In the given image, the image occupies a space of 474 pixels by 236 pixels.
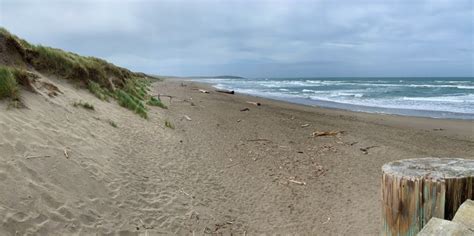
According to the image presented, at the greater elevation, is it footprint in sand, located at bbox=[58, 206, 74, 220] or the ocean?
footprint in sand, located at bbox=[58, 206, 74, 220]

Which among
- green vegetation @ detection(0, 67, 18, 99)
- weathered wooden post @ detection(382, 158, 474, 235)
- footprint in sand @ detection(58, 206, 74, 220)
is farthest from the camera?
green vegetation @ detection(0, 67, 18, 99)

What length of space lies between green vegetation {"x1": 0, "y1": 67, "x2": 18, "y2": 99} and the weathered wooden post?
6531mm

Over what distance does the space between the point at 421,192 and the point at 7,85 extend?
679 centimetres

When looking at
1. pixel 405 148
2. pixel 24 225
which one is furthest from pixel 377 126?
pixel 24 225

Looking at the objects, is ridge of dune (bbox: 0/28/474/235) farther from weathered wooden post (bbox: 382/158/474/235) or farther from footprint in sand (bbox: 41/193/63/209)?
weathered wooden post (bbox: 382/158/474/235)

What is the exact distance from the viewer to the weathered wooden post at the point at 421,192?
200cm

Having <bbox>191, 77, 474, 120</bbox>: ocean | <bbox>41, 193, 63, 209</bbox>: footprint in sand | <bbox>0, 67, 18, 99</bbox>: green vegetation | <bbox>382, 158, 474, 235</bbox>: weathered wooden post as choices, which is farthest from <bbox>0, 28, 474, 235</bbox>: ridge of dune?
<bbox>191, 77, 474, 120</bbox>: ocean

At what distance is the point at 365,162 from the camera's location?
8.95m

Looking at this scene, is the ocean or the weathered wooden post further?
the ocean

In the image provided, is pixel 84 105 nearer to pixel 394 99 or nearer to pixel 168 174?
pixel 168 174

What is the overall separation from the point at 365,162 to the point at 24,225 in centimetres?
743

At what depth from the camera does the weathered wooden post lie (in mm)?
1998

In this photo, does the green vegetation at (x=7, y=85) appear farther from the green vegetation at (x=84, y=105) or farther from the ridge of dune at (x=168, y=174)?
the green vegetation at (x=84, y=105)

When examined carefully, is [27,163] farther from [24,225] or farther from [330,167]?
[330,167]
